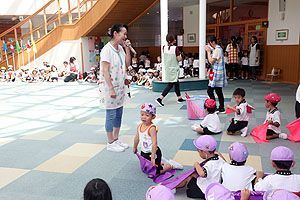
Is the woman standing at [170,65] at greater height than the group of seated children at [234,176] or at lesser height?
greater

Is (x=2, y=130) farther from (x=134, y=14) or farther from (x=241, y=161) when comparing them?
(x=134, y=14)

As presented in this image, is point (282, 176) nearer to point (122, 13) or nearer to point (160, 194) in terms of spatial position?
point (160, 194)

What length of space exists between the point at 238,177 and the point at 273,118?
2.12m

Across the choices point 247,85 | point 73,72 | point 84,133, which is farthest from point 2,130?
point 247,85

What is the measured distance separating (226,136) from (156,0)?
344 inches

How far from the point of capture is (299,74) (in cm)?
908

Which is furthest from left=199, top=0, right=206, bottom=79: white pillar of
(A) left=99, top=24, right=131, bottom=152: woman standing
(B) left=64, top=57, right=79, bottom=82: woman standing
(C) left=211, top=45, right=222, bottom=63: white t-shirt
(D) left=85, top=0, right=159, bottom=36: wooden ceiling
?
(B) left=64, top=57, right=79, bottom=82: woman standing

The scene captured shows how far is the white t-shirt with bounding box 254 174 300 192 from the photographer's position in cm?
208

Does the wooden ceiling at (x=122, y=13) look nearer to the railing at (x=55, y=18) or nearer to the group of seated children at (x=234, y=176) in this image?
the railing at (x=55, y=18)

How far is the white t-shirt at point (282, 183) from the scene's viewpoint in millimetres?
2084

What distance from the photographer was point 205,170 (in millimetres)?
2473

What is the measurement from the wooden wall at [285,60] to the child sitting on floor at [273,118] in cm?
577

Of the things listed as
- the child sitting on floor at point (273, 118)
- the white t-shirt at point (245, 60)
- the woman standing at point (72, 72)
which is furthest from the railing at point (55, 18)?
the child sitting on floor at point (273, 118)

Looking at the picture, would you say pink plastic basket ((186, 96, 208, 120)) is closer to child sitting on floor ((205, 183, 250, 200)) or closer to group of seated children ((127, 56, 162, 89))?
child sitting on floor ((205, 183, 250, 200))
